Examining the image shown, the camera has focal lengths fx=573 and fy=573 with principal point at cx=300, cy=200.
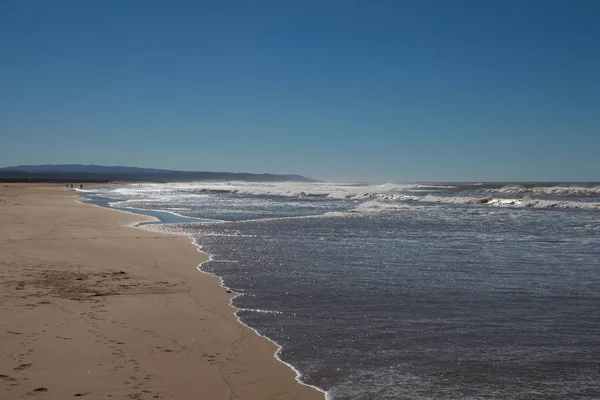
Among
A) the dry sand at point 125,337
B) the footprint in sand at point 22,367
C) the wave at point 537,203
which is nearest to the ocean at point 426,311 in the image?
the dry sand at point 125,337

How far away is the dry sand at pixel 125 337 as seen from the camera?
511cm

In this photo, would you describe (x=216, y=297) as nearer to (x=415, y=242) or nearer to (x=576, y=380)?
(x=576, y=380)

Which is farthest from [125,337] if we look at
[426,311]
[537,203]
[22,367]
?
[537,203]

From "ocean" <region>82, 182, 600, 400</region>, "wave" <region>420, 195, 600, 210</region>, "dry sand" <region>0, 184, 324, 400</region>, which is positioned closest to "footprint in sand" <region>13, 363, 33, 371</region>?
"dry sand" <region>0, 184, 324, 400</region>

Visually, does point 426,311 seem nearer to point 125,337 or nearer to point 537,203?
point 125,337

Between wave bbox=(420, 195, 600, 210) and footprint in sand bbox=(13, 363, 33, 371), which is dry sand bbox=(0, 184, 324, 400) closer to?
Answer: footprint in sand bbox=(13, 363, 33, 371)

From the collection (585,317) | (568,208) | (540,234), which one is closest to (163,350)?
(585,317)

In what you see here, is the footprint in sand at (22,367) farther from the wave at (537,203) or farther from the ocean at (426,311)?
the wave at (537,203)

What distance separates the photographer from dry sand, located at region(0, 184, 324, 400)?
5105 millimetres

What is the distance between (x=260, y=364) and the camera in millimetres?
5883

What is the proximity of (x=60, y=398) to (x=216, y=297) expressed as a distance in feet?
14.4

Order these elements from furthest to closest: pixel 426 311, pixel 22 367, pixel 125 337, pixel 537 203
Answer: pixel 537 203
pixel 426 311
pixel 125 337
pixel 22 367

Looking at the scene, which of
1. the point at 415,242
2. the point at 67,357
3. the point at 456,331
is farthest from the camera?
the point at 415,242

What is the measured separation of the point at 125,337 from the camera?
6574 mm
